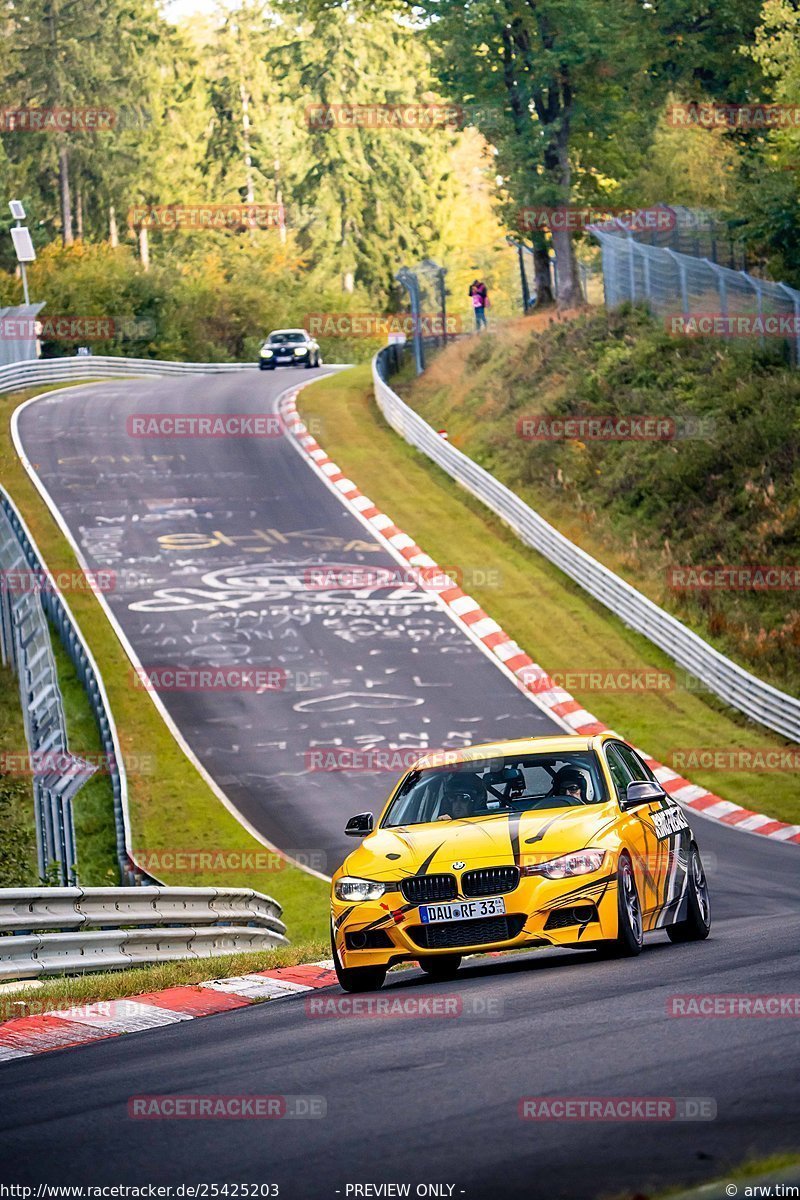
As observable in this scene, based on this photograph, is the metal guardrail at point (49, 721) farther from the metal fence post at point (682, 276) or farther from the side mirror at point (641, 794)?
the metal fence post at point (682, 276)

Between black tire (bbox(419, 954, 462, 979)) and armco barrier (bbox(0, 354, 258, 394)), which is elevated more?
armco barrier (bbox(0, 354, 258, 394))

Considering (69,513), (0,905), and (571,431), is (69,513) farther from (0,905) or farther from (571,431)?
(0,905)

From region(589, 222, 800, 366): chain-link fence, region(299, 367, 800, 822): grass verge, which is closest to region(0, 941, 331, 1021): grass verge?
region(299, 367, 800, 822): grass verge

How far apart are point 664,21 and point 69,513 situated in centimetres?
2617

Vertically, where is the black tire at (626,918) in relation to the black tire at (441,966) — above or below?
above

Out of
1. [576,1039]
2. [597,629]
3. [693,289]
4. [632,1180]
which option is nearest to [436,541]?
[597,629]

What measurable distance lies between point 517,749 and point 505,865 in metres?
1.49

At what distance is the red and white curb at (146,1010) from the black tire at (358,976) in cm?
61

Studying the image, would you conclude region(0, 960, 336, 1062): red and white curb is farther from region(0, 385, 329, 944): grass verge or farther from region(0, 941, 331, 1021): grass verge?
region(0, 385, 329, 944): grass verge

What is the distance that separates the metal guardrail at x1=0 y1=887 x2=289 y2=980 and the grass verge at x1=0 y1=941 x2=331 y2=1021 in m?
0.14

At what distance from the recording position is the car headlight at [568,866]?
10.3 m

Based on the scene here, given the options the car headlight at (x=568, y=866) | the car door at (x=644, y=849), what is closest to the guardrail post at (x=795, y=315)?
the car door at (x=644, y=849)

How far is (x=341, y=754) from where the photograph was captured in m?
25.8

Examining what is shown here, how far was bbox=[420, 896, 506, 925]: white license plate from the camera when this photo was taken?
10250mm
